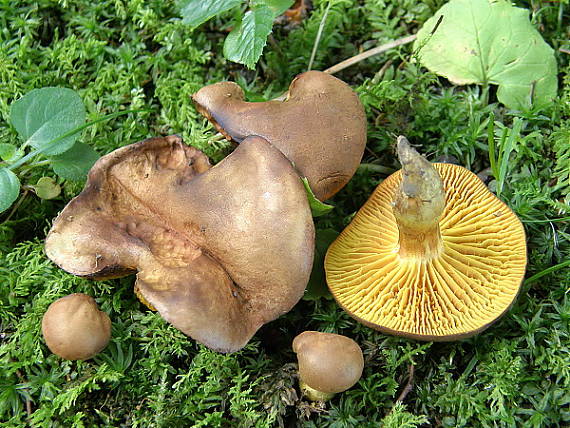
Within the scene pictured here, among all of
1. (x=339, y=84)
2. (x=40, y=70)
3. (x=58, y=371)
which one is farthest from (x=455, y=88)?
(x=58, y=371)

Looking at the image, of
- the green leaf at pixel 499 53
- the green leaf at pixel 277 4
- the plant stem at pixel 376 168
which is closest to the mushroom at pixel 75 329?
the plant stem at pixel 376 168

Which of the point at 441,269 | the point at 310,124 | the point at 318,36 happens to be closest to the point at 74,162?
the point at 310,124

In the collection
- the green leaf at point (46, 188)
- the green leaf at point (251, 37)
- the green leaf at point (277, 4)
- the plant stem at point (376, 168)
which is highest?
the green leaf at point (277, 4)

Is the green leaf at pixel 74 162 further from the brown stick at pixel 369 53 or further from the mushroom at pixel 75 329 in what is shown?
the brown stick at pixel 369 53

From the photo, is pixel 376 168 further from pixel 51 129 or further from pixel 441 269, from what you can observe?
pixel 51 129

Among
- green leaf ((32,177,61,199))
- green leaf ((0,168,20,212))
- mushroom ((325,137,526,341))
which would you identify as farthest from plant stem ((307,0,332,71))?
green leaf ((0,168,20,212))

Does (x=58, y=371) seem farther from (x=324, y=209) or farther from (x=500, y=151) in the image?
(x=500, y=151)
